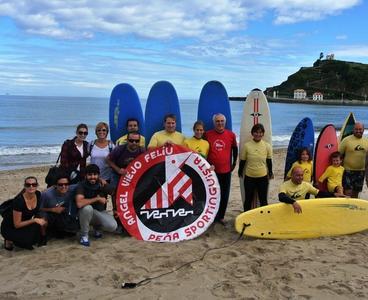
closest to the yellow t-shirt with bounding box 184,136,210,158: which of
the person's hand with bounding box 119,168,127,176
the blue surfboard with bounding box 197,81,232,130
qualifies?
the person's hand with bounding box 119,168,127,176

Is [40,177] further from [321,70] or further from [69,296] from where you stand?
[321,70]

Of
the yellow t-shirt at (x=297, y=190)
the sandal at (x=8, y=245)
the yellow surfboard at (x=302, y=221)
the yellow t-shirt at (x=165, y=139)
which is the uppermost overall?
the yellow t-shirt at (x=165, y=139)

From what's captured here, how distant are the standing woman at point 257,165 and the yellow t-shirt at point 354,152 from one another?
1269 mm

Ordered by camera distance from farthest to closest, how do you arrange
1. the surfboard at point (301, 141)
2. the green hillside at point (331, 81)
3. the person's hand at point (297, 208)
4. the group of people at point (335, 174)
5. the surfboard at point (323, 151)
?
the green hillside at point (331, 81) < the surfboard at point (301, 141) < the surfboard at point (323, 151) < the group of people at point (335, 174) < the person's hand at point (297, 208)

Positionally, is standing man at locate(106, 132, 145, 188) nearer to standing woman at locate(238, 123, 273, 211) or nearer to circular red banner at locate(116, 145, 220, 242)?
circular red banner at locate(116, 145, 220, 242)

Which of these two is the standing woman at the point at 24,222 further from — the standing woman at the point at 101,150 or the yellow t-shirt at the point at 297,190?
the yellow t-shirt at the point at 297,190

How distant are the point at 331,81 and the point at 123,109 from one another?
385ft

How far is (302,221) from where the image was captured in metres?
4.75

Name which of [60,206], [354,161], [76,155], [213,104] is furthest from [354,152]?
[60,206]

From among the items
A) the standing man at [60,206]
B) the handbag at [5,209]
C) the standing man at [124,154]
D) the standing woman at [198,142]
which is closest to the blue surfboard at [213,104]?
the standing woman at [198,142]

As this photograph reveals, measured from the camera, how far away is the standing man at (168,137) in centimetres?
484

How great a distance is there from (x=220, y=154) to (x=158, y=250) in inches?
52.2

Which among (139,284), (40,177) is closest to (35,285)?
(139,284)

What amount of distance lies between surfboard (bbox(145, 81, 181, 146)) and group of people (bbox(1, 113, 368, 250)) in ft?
1.48
